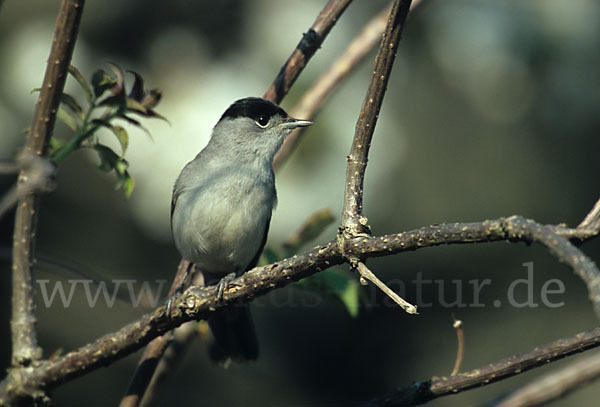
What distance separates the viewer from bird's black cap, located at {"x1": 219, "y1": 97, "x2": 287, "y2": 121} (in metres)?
4.82

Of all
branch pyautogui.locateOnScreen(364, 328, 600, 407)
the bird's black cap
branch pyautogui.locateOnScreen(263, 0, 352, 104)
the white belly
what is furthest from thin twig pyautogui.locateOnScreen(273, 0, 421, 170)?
branch pyautogui.locateOnScreen(364, 328, 600, 407)

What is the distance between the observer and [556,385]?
245cm

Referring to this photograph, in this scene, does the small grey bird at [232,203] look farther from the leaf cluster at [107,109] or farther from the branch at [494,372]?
the branch at [494,372]

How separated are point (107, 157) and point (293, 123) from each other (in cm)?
186

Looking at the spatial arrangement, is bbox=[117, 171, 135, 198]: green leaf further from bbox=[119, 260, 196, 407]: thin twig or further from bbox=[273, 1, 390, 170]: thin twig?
bbox=[273, 1, 390, 170]: thin twig

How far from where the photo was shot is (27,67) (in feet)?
23.2

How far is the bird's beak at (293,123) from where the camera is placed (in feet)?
14.1

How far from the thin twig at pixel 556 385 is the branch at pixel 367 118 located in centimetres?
90

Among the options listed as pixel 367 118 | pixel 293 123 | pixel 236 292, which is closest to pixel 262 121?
pixel 293 123

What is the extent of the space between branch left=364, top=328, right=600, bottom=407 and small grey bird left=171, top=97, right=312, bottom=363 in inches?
86.1

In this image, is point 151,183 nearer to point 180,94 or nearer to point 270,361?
point 180,94

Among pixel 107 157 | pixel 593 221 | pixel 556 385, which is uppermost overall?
pixel 107 157

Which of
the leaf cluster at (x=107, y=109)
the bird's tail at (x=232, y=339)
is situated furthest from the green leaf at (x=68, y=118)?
the bird's tail at (x=232, y=339)

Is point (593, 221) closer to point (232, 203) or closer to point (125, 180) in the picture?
point (125, 180)
